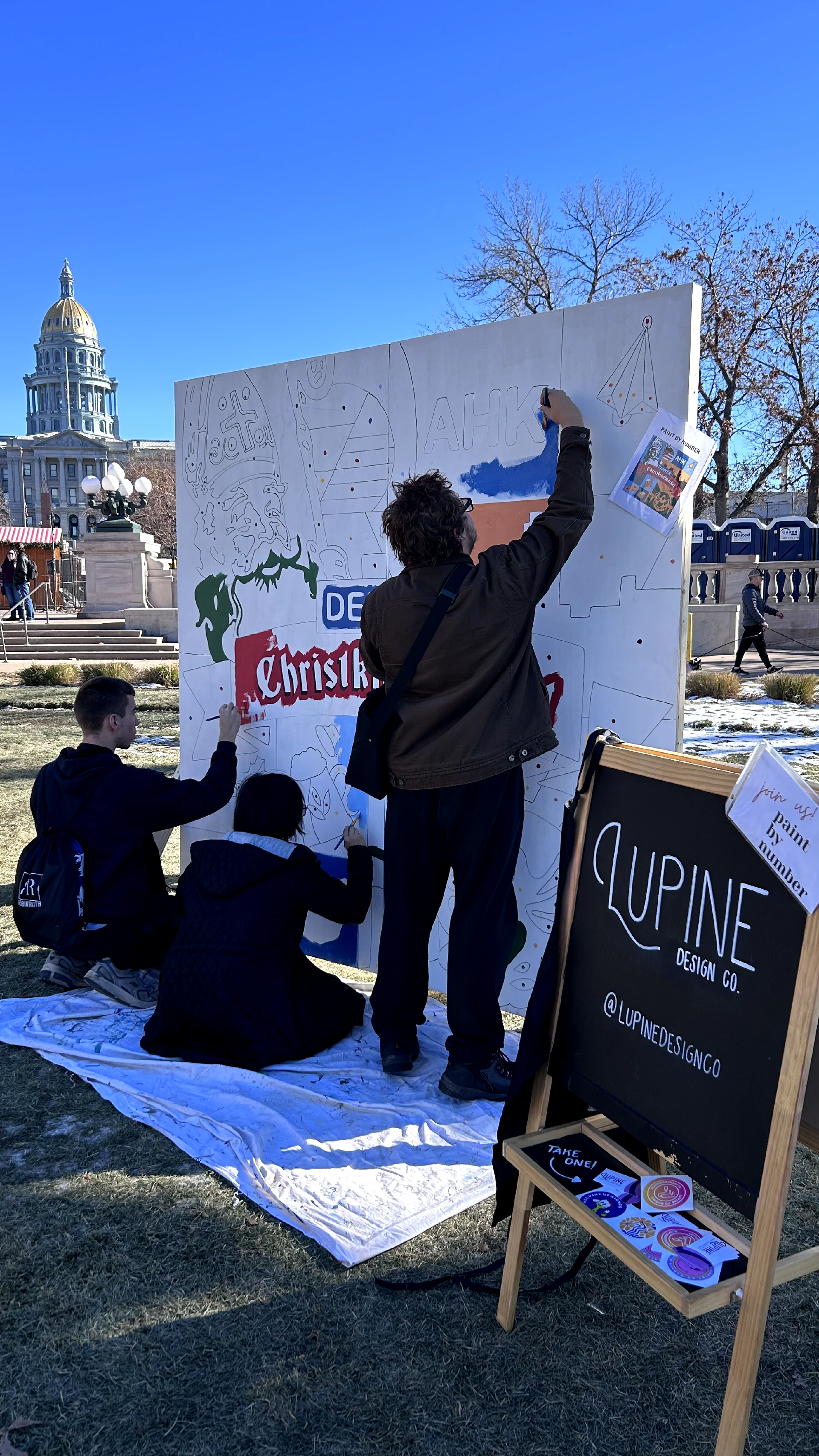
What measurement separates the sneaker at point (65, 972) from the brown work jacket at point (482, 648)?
2014 mm

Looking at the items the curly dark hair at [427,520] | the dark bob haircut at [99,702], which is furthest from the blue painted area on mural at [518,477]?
the dark bob haircut at [99,702]

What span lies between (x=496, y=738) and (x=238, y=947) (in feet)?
3.81

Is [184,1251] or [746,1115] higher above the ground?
[746,1115]

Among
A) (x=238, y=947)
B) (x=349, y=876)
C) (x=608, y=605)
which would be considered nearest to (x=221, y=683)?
(x=349, y=876)

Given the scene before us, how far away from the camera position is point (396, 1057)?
3643 millimetres

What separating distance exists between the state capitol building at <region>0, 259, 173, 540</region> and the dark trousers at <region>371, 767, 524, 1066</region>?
342 feet

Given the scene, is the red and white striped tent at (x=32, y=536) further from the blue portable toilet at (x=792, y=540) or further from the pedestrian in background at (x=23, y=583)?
the blue portable toilet at (x=792, y=540)

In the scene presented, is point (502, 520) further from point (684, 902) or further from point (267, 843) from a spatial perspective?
point (684, 902)

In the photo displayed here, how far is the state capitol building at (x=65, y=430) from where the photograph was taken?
11638 cm

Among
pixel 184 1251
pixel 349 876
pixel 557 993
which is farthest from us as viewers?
pixel 349 876

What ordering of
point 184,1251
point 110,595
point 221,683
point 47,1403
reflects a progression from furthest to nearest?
1. point 110,595
2. point 221,683
3. point 184,1251
4. point 47,1403

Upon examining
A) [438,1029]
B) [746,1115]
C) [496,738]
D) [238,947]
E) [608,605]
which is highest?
[608,605]

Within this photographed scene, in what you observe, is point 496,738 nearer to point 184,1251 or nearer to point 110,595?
point 184,1251

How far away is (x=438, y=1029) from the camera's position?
4.16 m
